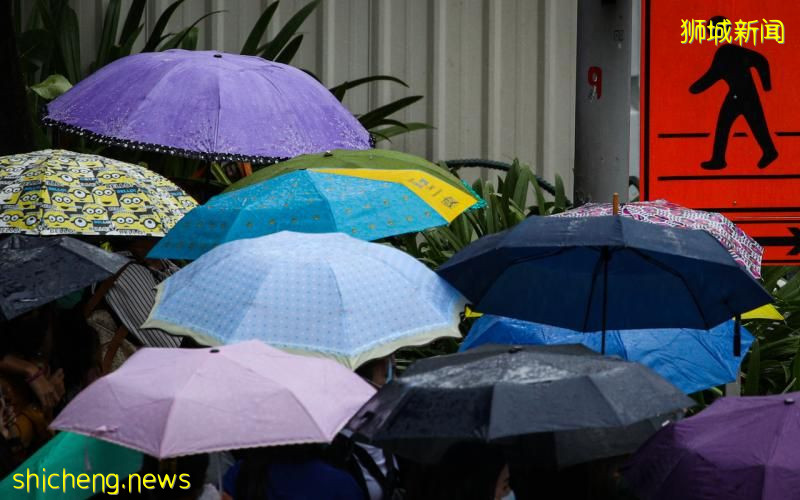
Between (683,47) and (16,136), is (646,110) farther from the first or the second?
(16,136)

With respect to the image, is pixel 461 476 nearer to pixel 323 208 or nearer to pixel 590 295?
pixel 590 295

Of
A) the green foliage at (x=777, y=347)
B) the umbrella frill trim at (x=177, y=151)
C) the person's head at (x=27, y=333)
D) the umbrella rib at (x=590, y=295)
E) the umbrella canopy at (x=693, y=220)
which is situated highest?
the umbrella frill trim at (x=177, y=151)

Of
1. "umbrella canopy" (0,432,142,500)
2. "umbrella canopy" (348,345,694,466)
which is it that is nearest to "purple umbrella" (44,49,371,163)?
"umbrella canopy" (0,432,142,500)

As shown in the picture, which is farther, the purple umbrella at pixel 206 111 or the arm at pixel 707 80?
the arm at pixel 707 80

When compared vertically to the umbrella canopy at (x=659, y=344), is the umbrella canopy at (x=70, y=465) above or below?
below

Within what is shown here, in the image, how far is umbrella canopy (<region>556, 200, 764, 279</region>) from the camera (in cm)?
625

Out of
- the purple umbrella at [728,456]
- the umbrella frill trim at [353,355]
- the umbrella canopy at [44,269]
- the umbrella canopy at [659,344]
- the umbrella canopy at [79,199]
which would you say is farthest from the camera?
the umbrella canopy at [79,199]

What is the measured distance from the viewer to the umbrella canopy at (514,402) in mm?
4215

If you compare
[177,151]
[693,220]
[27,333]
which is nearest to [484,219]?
[177,151]

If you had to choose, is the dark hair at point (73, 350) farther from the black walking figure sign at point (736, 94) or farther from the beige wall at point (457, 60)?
the beige wall at point (457, 60)

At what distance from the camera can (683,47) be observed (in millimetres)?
7324

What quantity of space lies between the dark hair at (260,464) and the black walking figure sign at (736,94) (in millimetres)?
Result: 3236

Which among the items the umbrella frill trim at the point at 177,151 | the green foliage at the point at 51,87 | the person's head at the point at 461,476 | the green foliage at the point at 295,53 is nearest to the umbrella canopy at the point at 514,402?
the person's head at the point at 461,476

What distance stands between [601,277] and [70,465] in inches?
87.7
